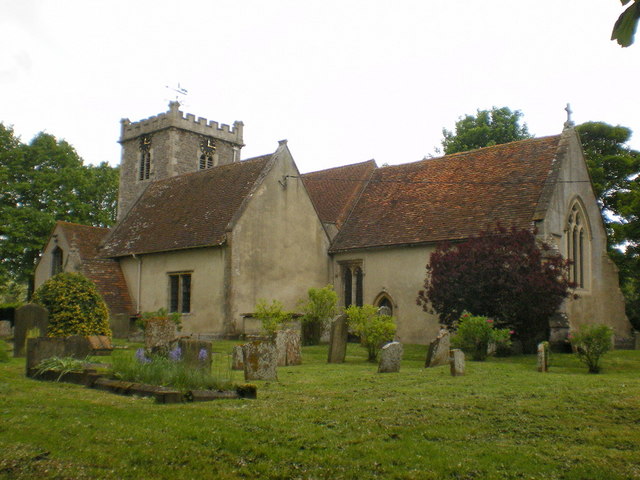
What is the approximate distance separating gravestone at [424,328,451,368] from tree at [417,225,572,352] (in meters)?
4.12

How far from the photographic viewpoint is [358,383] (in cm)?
1253

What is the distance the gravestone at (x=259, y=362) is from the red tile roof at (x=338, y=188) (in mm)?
16935

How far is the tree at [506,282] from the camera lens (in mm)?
20078

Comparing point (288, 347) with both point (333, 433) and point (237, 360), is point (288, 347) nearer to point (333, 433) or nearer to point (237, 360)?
point (237, 360)

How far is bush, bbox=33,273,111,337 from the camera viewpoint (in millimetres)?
19766

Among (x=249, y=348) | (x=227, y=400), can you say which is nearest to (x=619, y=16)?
(x=227, y=400)

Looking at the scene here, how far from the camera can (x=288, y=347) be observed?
17.1 meters

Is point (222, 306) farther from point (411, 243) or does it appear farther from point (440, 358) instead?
point (440, 358)

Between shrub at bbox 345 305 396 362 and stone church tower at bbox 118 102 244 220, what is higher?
stone church tower at bbox 118 102 244 220

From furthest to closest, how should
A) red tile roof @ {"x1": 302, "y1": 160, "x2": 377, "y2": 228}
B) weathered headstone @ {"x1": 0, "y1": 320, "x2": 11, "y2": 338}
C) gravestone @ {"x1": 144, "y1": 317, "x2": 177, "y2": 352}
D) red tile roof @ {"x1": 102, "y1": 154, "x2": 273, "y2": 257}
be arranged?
red tile roof @ {"x1": 302, "y1": 160, "x2": 377, "y2": 228} < red tile roof @ {"x1": 102, "y1": 154, "x2": 273, "y2": 257} < weathered headstone @ {"x1": 0, "y1": 320, "x2": 11, "y2": 338} < gravestone @ {"x1": 144, "y1": 317, "x2": 177, "y2": 352}

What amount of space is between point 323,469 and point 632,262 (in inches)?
1181

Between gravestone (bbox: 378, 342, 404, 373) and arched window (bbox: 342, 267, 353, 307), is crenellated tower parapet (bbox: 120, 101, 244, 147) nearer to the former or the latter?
arched window (bbox: 342, 267, 353, 307)

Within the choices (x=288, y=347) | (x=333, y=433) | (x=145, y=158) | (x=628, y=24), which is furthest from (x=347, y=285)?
(x=628, y=24)

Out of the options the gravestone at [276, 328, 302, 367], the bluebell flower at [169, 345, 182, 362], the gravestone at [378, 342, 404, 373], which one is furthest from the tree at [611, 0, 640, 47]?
the gravestone at [276, 328, 302, 367]
